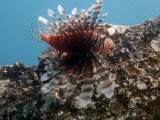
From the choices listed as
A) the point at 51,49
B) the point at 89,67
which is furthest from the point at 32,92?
the point at 89,67

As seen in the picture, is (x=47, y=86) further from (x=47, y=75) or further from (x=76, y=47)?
(x=76, y=47)

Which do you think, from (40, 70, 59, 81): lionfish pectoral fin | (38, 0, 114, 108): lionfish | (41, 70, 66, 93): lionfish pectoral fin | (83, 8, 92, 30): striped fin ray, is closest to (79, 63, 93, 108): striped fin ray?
(38, 0, 114, 108): lionfish

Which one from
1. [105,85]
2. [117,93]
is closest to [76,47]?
[105,85]

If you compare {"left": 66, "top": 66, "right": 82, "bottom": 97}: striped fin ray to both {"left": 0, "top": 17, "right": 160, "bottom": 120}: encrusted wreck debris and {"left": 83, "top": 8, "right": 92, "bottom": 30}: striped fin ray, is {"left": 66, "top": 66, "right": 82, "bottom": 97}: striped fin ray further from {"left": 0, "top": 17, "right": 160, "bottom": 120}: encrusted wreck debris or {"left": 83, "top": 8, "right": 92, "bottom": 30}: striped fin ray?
{"left": 83, "top": 8, "right": 92, "bottom": 30}: striped fin ray

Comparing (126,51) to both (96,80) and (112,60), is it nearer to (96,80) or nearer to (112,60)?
(112,60)

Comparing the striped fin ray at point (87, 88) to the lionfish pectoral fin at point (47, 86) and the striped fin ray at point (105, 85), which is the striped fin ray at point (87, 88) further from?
the lionfish pectoral fin at point (47, 86)

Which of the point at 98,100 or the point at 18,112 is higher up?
the point at 18,112
